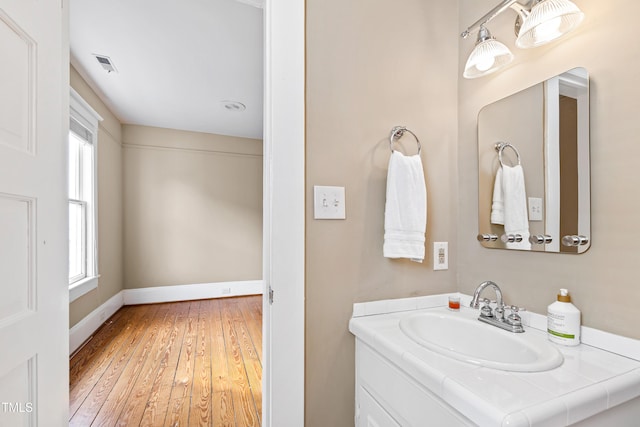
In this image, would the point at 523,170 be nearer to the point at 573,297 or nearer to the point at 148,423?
the point at 573,297

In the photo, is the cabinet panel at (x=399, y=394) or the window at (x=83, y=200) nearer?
the cabinet panel at (x=399, y=394)

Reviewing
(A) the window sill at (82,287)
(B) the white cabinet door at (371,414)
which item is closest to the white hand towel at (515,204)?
(B) the white cabinet door at (371,414)

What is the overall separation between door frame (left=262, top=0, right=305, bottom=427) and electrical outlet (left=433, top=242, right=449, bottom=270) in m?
0.62

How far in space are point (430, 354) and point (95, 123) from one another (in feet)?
12.1

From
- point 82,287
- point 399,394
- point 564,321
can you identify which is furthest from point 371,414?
point 82,287

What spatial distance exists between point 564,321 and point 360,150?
0.86 meters

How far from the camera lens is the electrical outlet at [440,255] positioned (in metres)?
1.27

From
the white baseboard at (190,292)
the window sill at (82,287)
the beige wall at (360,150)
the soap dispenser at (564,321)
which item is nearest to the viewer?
the soap dispenser at (564,321)

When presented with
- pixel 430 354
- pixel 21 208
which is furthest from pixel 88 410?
pixel 430 354

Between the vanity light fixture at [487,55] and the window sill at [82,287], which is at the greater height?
the vanity light fixture at [487,55]

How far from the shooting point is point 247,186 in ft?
14.9

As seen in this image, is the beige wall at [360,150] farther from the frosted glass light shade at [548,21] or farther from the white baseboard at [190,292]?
the white baseboard at [190,292]

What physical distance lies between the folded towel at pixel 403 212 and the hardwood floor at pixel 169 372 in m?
1.42

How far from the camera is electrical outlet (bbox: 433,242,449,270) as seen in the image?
127 cm
